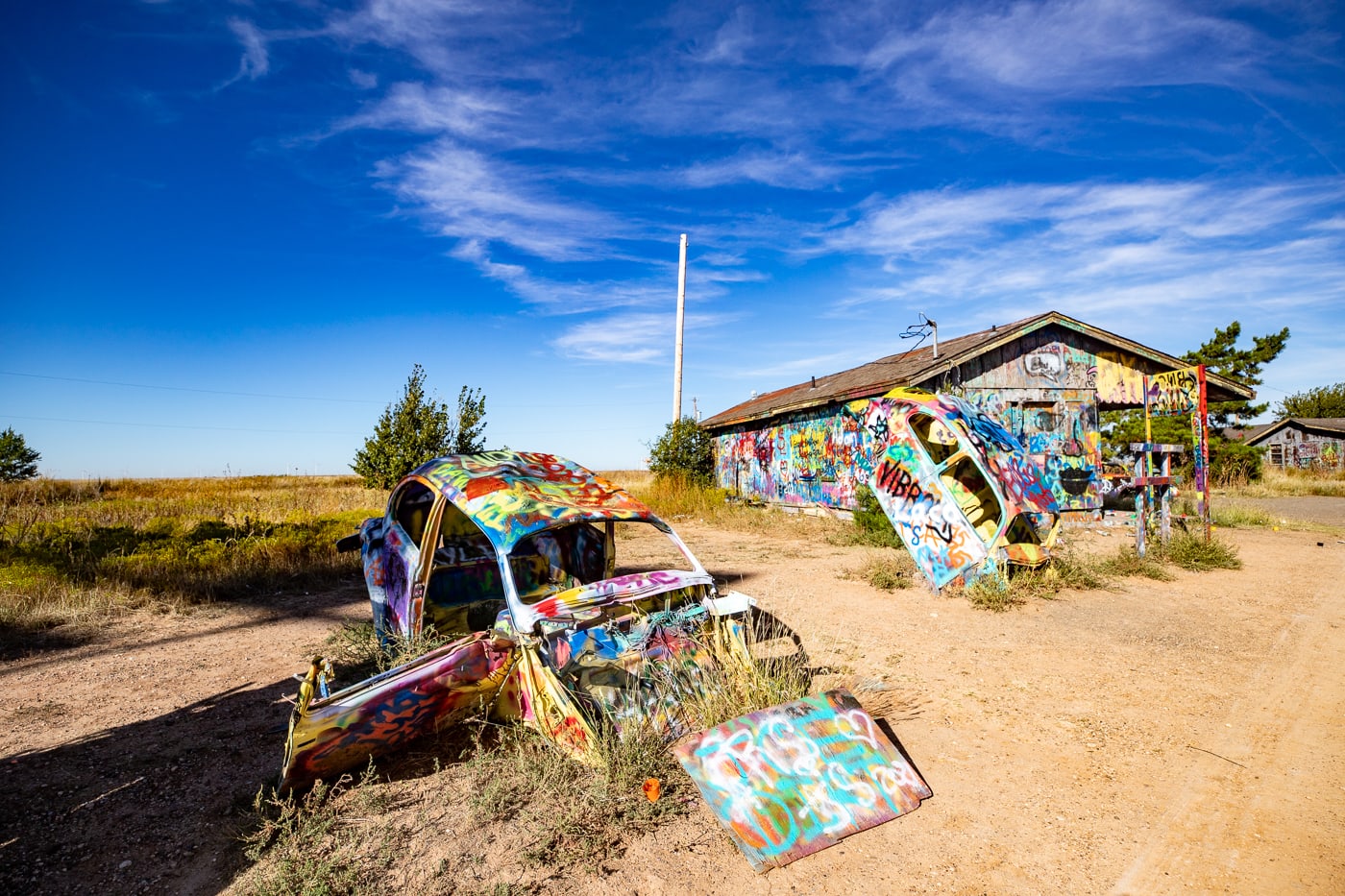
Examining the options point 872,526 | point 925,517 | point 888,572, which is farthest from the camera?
point 872,526

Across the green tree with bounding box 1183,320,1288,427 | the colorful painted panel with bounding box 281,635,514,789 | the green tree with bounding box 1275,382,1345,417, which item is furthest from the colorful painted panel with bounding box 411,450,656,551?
the green tree with bounding box 1275,382,1345,417

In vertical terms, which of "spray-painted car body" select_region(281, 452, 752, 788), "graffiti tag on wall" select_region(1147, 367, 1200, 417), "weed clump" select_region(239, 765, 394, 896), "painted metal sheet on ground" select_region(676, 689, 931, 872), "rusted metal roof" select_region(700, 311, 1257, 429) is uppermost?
"rusted metal roof" select_region(700, 311, 1257, 429)

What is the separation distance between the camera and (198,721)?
15.4ft

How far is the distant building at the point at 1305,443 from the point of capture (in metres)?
35.1

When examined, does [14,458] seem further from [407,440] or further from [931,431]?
[931,431]

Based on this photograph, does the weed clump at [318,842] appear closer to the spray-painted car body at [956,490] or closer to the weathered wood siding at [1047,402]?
the spray-painted car body at [956,490]

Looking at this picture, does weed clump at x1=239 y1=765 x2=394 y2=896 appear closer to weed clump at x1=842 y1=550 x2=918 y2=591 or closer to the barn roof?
weed clump at x1=842 y1=550 x2=918 y2=591

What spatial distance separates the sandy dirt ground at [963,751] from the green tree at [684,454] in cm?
1482

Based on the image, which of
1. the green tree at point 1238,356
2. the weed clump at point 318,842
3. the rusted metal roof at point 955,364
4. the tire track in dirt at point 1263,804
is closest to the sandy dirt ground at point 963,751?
the tire track in dirt at point 1263,804

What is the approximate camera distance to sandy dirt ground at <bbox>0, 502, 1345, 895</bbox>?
2.87 meters

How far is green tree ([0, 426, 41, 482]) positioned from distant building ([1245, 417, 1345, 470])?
220 ft

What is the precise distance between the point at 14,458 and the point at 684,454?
39938 mm

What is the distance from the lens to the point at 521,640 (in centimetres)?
365

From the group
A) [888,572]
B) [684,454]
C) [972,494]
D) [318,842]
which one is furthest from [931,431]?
[684,454]
